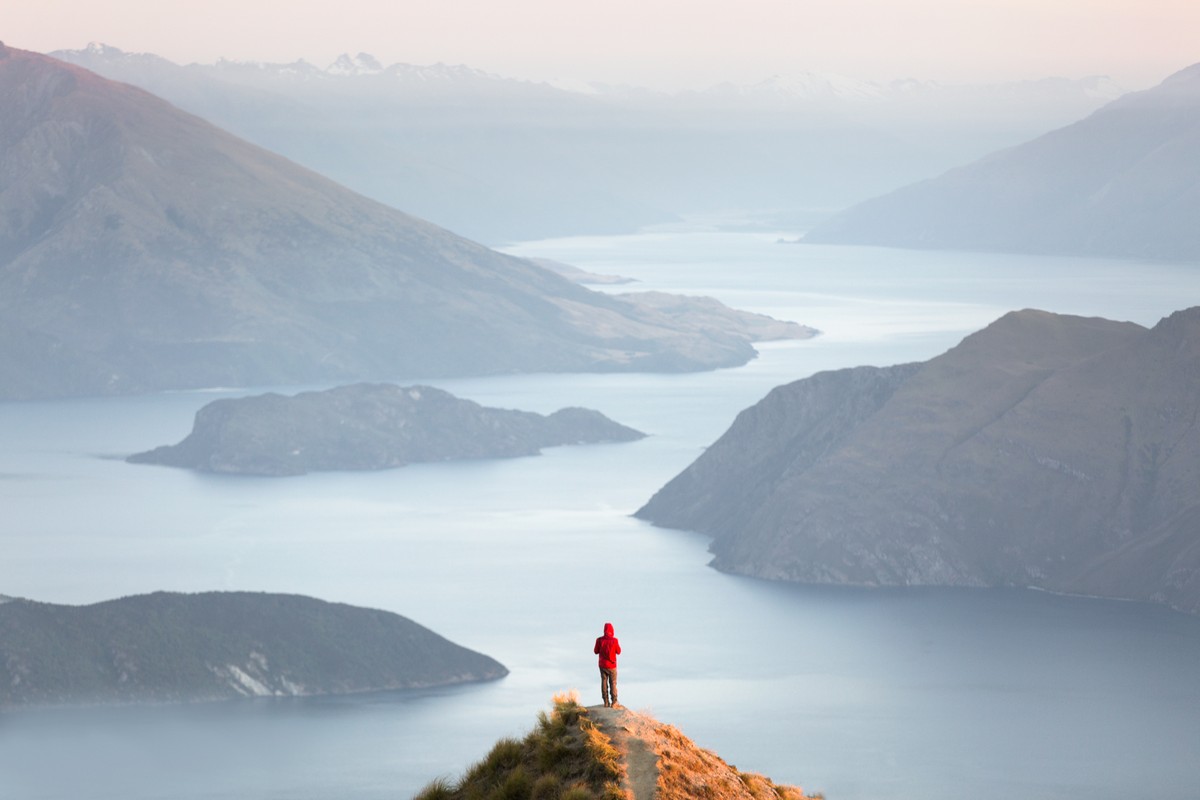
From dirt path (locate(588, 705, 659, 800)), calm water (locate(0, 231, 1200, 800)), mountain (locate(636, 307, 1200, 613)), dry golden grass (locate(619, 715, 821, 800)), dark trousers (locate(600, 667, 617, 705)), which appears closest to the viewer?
dirt path (locate(588, 705, 659, 800))

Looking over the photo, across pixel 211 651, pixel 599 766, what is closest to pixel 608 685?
pixel 599 766

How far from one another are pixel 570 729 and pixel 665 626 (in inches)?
4523

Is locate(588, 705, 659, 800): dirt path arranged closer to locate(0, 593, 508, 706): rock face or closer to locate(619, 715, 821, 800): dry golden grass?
locate(619, 715, 821, 800): dry golden grass

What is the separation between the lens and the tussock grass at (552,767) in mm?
32094

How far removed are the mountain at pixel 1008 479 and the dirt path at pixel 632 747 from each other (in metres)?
119

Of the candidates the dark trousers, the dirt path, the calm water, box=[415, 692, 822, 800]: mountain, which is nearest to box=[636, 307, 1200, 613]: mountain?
the calm water

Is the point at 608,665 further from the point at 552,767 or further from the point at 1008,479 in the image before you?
the point at 1008,479

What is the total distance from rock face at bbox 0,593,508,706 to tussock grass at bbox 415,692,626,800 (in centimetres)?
9292

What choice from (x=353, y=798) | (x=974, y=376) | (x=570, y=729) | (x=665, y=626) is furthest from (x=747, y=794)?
(x=974, y=376)

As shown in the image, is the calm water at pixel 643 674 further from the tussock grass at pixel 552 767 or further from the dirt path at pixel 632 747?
the dirt path at pixel 632 747

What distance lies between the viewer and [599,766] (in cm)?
3231

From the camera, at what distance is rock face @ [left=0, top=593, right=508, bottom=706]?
124938mm

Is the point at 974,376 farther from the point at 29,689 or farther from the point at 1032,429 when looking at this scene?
the point at 29,689

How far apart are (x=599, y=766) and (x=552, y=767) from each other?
1.01m
